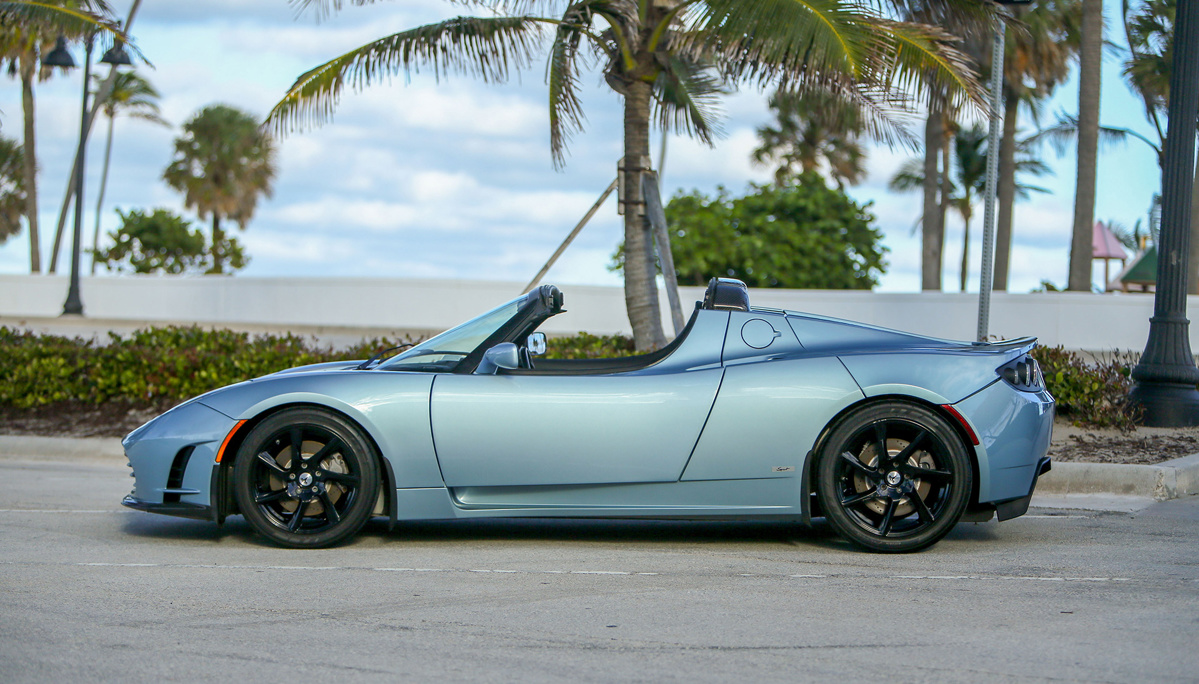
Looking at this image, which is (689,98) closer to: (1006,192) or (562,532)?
(562,532)

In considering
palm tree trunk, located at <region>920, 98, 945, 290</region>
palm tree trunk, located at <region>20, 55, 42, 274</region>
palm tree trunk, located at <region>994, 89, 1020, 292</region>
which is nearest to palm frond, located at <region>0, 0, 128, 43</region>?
palm tree trunk, located at <region>920, 98, 945, 290</region>

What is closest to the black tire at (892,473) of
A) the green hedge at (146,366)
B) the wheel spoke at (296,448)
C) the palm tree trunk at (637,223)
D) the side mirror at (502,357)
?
the side mirror at (502,357)

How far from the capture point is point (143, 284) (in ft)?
92.5

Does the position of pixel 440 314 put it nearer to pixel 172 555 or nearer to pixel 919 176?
pixel 172 555

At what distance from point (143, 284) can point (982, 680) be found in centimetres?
2814

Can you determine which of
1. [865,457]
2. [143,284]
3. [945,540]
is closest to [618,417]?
[865,457]

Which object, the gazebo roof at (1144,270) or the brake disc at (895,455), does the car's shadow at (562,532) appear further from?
the gazebo roof at (1144,270)

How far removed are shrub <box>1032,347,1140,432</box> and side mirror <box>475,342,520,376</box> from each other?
5.45m

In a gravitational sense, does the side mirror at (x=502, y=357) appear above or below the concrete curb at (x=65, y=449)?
above

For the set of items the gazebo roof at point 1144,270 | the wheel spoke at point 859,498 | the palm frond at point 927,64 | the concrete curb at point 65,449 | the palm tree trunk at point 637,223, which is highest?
the gazebo roof at point 1144,270

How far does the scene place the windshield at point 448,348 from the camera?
533 cm

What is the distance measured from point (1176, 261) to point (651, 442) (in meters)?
5.93

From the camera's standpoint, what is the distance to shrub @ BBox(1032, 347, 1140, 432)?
8.59m

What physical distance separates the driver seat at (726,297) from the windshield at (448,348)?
3.16 feet
